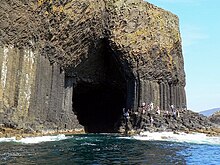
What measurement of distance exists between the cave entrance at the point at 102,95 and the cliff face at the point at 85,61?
143 millimetres

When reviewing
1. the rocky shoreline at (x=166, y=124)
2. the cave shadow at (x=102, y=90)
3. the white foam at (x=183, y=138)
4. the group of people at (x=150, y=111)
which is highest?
the cave shadow at (x=102, y=90)

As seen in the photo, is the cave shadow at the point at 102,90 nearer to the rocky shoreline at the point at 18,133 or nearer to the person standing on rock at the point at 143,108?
the person standing on rock at the point at 143,108

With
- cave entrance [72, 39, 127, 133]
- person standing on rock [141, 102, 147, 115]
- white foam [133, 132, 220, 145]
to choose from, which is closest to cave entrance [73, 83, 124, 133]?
cave entrance [72, 39, 127, 133]

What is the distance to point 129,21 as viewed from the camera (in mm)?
44469

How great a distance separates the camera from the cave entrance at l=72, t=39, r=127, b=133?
45.4 meters

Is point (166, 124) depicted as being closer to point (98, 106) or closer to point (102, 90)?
point (102, 90)

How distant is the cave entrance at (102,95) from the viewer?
45353 mm

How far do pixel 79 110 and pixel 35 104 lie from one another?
67.8 feet

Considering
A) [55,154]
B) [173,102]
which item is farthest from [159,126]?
[55,154]

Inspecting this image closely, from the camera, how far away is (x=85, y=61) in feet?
142

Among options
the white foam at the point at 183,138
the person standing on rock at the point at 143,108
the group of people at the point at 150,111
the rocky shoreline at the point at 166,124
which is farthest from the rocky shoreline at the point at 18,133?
the person standing on rock at the point at 143,108

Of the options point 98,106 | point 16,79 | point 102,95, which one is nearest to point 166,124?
point 102,95

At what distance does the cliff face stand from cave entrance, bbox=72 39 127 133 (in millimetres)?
143

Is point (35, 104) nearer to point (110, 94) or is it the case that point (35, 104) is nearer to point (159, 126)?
point (159, 126)
